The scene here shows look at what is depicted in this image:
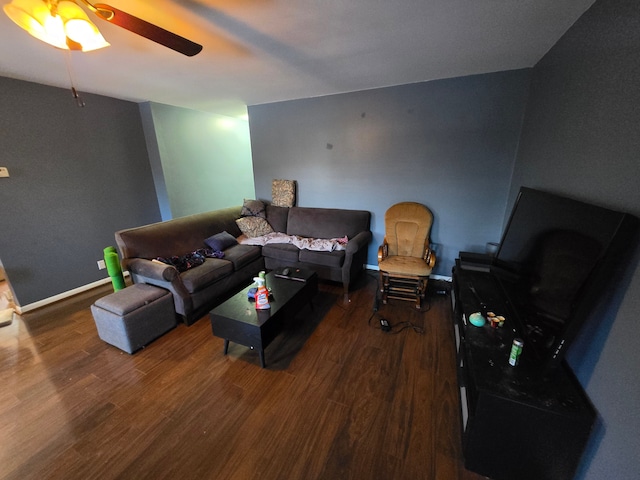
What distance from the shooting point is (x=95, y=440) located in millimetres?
1423

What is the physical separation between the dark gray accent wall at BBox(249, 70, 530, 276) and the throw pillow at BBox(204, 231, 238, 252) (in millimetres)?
1283

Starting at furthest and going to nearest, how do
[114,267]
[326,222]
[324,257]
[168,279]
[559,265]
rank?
1. [326,222]
2. [324,257]
3. [114,267]
4. [168,279]
5. [559,265]

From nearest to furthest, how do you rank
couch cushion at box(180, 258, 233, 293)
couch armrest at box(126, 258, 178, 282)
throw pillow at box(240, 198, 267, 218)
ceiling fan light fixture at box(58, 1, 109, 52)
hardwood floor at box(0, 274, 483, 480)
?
ceiling fan light fixture at box(58, 1, 109, 52)
hardwood floor at box(0, 274, 483, 480)
couch armrest at box(126, 258, 178, 282)
couch cushion at box(180, 258, 233, 293)
throw pillow at box(240, 198, 267, 218)

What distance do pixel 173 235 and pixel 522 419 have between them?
10.9 ft

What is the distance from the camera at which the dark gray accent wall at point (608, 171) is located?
0.93 meters

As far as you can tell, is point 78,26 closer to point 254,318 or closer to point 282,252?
point 254,318

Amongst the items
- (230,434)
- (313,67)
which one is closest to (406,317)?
(230,434)

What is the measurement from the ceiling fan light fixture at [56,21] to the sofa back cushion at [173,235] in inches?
70.4

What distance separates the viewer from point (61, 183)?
115 inches

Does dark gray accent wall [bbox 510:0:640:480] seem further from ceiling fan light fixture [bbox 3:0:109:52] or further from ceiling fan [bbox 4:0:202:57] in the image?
ceiling fan light fixture [bbox 3:0:109:52]

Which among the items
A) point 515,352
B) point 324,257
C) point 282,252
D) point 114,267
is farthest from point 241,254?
point 515,352

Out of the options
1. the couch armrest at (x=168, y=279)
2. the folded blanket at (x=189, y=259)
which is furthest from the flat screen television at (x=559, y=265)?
the folded blanket at (x=189, y=259)

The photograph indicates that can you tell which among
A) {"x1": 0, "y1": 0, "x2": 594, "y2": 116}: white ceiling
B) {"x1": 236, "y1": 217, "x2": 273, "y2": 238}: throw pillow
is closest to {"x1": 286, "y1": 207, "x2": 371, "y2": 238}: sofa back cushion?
{"x1": 236, "y1": 217, "x2": 273, "y2": 238}: throw pillow

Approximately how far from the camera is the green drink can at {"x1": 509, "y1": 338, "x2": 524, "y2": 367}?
124 centimetres
